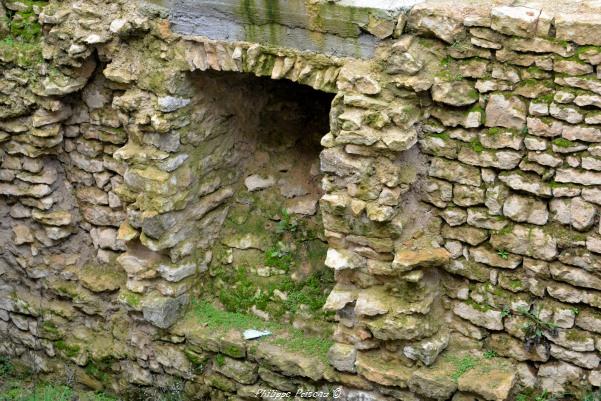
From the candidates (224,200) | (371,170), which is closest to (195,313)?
(224,200)

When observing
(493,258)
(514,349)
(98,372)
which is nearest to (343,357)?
(514,349)

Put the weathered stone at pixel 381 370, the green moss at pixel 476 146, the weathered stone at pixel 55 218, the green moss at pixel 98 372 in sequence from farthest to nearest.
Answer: the green moss at pixel 98 372 < the weathered stone at pixel 55 218 < the weathered stone at pixel 381 370 < the green moss at pixel 476 146

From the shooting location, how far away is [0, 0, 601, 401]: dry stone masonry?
15.0 ft

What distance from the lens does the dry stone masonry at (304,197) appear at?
457 centimetres

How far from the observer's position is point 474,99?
15.1ft

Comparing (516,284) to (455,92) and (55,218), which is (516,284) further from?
(55,218)

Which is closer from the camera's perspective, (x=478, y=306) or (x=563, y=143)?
(x=563, y=143)

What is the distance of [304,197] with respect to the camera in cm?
603

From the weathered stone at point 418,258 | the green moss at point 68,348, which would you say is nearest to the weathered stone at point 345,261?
the weathered stone at point 418,258

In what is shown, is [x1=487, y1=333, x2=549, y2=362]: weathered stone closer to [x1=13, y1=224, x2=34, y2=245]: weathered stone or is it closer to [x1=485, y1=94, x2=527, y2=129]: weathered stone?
[x1=485, y1=94, x2=527, y2=129]: weathered stone

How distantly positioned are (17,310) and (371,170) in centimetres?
339

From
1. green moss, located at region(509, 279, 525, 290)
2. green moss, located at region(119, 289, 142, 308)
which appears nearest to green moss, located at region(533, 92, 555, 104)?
green moss, located at region(509, 279, 525, 290)

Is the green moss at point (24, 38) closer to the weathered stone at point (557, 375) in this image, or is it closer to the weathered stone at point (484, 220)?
the weathered stone at point (484, 220)

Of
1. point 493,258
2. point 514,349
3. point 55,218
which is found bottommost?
point 55,218
